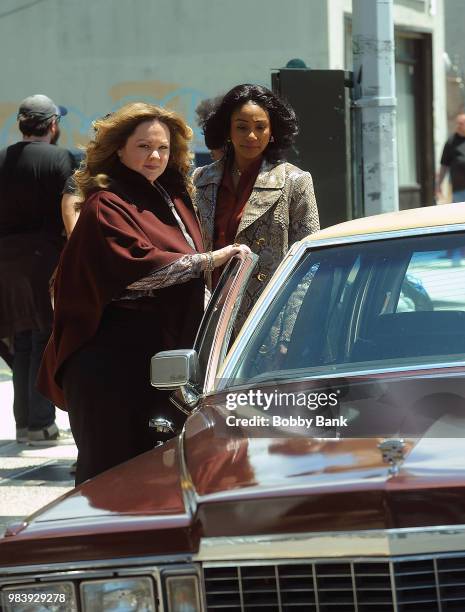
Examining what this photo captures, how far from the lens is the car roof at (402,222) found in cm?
399

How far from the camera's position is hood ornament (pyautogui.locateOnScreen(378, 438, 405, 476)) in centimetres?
265

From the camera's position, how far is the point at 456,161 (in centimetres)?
1355

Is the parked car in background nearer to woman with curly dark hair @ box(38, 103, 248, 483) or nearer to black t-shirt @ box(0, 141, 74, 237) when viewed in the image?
woman with curly dark hair @ box(38, 103, 248, 483)

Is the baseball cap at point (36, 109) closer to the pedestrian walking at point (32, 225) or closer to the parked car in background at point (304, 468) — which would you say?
the pedestrian walking at point (32, 225)

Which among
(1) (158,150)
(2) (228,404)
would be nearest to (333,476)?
(2) (228,404)

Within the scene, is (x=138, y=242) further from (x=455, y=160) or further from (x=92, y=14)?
(x=92, y=14)

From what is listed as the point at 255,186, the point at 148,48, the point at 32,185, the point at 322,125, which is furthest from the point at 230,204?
the point at 148,48

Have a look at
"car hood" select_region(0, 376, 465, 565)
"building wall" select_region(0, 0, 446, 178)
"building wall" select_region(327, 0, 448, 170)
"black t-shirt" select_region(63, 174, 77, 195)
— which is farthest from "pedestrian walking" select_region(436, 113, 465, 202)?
"car hood" select_region(0, 376, 465, 565)

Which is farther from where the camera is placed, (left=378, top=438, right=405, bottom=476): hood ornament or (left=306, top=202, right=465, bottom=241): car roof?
(left=306, top=202, right=465, bottom=241): car roof

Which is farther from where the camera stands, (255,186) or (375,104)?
(375,104)

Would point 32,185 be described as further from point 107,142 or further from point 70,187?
point 107,142

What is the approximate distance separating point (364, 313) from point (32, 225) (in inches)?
151

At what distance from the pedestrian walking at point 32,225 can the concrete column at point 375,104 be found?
1.71 metres
